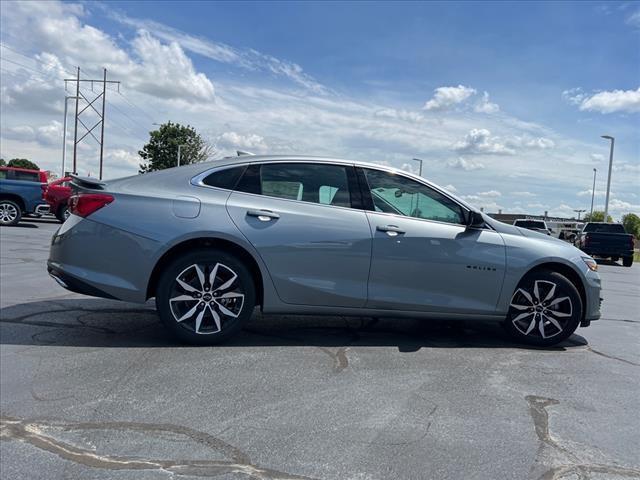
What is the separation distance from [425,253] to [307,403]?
1.90 m

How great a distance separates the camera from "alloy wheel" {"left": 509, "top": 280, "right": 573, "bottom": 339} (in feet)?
17.0

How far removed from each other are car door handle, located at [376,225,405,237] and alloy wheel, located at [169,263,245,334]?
51.4 inches

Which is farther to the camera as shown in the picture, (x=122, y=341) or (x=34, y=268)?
(x=34, y=268)

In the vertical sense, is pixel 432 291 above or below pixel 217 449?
above

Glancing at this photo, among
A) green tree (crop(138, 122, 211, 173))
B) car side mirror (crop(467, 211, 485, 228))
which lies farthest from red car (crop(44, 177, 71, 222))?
green tree (crop(138, 122, 211, 173))

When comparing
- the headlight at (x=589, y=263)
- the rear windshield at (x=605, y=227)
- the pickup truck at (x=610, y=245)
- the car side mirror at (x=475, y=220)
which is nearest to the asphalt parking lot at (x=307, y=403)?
the headlight at (x=589, y=263)

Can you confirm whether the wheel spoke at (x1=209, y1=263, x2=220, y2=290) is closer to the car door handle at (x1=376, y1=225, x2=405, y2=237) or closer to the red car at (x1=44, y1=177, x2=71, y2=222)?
the car door handle at (x1=376, y1=225, x2=405, y2=237)

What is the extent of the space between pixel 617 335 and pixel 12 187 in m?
16.8

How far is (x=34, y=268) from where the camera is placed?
859cm

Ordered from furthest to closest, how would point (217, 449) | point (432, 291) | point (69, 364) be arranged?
1. point (432, 291)
2. point (69, 364)
3. point (217, 449)

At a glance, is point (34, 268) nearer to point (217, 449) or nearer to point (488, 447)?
point (217, 449)

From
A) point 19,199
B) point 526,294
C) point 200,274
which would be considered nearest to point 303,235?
point 200,274

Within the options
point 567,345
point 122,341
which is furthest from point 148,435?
point 567,345

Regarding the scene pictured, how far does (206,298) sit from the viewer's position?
4578 mm
